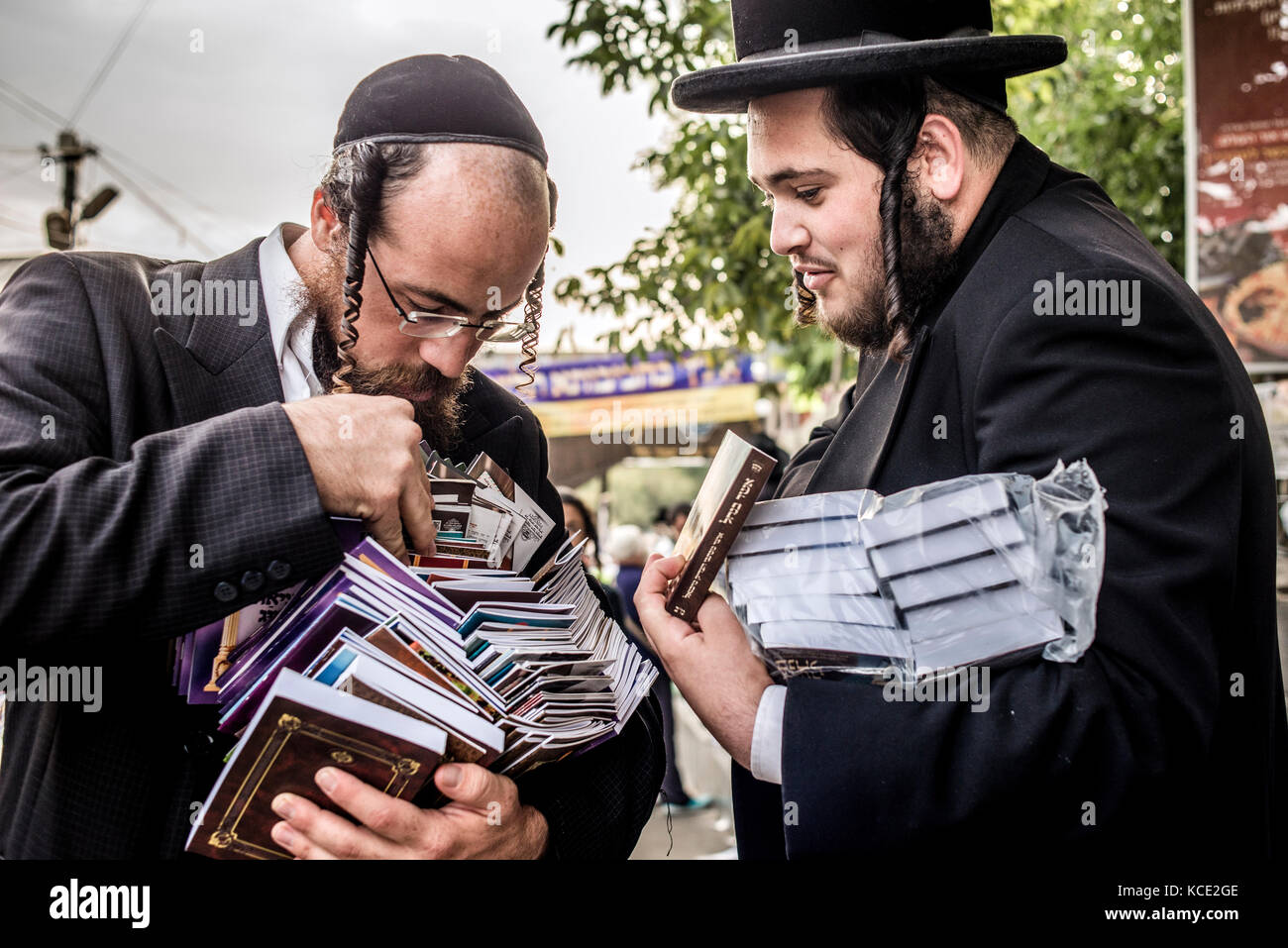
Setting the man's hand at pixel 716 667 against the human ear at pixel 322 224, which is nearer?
the man's hand at pixel 716 667

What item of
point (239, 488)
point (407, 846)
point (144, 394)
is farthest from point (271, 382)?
point (407, 846)

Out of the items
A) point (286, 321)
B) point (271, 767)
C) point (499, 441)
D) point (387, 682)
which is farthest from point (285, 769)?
point (499, 441)

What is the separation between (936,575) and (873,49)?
0.86m

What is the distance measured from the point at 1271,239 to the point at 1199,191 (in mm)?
335

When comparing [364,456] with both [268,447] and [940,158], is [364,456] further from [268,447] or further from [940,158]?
[940,158]

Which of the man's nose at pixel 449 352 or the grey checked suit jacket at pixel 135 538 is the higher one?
the man's nose at pixel 449 352

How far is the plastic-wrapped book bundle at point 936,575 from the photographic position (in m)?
1.25

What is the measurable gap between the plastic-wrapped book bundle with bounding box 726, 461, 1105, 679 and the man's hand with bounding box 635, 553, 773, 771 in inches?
4.0

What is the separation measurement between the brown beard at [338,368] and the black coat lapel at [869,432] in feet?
2.39

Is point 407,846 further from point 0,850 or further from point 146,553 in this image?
point 0,850

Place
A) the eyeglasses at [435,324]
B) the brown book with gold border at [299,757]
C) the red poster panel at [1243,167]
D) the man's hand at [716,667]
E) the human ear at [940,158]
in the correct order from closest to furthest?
the brown book with gold border at [299,757] < the man's hand at [716,667] < the human ear at [940,158] < the eyeglasses at [435,324] < the red poster panel at [1243,167]

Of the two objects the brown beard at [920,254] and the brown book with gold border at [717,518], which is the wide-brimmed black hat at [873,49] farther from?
the brown book with gold border at [717,518]

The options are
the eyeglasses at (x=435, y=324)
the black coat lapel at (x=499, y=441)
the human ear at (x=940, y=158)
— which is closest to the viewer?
the human ear at (x=940, y=158)

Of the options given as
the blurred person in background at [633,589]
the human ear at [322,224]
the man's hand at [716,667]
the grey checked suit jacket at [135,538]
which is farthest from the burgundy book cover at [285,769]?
the blurred person in background at [633,589]
